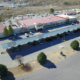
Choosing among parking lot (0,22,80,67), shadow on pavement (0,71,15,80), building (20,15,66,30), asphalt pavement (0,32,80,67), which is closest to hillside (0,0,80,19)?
building (20,15,66,30)

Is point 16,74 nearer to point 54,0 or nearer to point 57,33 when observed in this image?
point 57,33

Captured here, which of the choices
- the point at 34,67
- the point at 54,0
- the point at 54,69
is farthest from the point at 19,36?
the point at 54,0

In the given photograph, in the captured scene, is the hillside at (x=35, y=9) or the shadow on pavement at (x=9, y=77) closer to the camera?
the shadow on pavement at (x=9, y=77)

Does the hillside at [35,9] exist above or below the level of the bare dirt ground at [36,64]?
above

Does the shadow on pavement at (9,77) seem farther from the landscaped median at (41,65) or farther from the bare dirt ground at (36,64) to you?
the bare dirt ground at (36,64)

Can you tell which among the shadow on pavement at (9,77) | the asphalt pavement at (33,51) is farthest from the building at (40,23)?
the shadow on pavement at (9,77)

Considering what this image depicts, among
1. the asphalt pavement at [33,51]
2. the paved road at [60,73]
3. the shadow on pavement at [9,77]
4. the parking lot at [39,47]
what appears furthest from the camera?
the parking lot at [39,47]

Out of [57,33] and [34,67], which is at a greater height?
[57,33]

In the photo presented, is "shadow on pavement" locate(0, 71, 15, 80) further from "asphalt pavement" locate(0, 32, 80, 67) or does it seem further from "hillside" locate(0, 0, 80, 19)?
"hillside" locate(0, 0, 80, 19)
